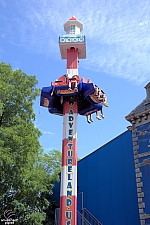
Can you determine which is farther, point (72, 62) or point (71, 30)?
point (71, 30)

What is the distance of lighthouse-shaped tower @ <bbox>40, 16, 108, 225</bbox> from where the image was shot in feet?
51.7

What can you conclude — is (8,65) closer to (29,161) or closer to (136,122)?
(29,161)

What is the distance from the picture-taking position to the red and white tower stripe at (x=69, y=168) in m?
15.4

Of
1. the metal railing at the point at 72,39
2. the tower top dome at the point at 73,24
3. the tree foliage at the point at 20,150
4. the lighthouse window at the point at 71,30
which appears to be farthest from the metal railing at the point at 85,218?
the tower top dome at the point at 73,24

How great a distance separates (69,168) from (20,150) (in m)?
2.95

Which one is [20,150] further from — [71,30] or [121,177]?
[71,30]

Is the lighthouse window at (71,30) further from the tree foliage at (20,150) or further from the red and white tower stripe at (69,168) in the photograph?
the red and white tower stripe at (69,168)

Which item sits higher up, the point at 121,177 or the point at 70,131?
the point at 70,131

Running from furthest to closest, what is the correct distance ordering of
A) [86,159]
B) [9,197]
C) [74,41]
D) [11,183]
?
1. [86,159]
2. [74,41]
3. [9,197]
4. [11,183]

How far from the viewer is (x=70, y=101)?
1822cm

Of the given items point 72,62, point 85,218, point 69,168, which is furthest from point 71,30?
point 85,218

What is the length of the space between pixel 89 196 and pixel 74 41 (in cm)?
1114

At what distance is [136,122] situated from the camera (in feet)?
60.4

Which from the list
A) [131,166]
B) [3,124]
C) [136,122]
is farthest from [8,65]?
[131,166]
